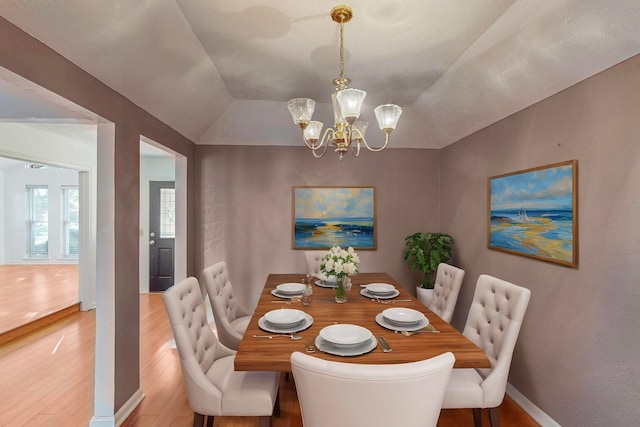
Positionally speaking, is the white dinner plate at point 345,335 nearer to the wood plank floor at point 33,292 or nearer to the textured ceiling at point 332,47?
the textured ceiling at point 332,47

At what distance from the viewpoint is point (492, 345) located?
1738 millimetres

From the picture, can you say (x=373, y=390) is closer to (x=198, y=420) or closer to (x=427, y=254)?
(x=198, y=420)

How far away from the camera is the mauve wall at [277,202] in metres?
3.62

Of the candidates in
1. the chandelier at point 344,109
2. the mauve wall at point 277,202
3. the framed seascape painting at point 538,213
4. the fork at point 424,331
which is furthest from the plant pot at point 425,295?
Result: the chandelier at point 344,109

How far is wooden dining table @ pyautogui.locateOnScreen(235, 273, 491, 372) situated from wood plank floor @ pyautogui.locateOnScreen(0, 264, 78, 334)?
3.55m

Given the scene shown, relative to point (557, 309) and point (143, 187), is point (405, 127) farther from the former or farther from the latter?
point (143, 187)

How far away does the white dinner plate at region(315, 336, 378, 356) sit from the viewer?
1.33 m

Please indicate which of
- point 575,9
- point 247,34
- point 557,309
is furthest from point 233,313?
point 575,9

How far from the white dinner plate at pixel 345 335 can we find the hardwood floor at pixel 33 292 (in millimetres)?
3910

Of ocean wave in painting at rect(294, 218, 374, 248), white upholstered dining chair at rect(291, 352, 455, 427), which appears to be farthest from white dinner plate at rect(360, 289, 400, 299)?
ocean wave in painting at rect(294, 218, 374, 248)

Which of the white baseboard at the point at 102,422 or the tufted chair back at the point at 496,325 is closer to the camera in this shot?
the tufted chair back at the point at 496,325

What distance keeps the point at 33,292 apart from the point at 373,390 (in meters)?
5.89

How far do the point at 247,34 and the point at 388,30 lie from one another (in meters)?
0.96

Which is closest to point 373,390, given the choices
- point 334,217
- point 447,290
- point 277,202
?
point 447,290
